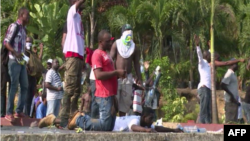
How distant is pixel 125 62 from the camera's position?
28.7 ft

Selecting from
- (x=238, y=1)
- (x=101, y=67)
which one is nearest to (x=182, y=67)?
(x=238, y=1)

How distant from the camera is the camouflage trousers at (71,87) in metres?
7.45

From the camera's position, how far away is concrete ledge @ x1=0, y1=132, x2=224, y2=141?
5742 millimetres

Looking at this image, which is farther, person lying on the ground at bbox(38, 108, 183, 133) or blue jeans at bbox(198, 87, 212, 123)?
blue jeans at bbox(198, 87, 212, 123)

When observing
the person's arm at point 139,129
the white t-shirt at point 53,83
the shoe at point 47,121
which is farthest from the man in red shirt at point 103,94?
the white t-shirt at point 53,83

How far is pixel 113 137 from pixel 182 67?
17502 millimetres

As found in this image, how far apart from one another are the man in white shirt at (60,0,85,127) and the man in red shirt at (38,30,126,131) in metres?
0.42

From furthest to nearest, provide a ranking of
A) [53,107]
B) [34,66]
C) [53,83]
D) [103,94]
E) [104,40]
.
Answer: [53,83] → [53,107] → [34,66] → [104,40] → [103,94]

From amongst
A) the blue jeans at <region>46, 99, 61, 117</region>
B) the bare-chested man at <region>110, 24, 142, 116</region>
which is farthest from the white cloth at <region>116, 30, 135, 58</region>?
the blue jeans at <region>46, 99, 61, 117</region>

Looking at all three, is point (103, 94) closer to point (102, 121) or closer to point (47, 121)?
point (102, 121)

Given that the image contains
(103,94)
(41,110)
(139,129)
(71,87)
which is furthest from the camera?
(41,110)

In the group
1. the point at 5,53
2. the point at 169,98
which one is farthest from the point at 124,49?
the point at 169,98

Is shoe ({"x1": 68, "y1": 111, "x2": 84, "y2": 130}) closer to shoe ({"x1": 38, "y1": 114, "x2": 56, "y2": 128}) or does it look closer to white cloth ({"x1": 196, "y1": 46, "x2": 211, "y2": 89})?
shoe ({"x1": 38, "y1": 114, "x2": 56, "y2": 128})

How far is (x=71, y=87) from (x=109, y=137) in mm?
1562
